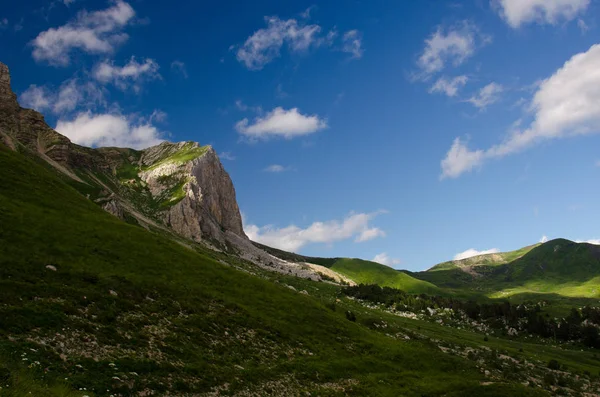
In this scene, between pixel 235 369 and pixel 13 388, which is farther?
pixel 235 369

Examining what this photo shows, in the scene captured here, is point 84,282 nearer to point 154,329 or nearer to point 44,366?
point 154,329

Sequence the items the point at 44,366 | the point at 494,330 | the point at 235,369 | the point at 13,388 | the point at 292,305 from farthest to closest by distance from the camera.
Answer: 1. the point at 494,330
2. the point at 292,305
3. the point at 235,369
4. the point at 44,366
5. the point at 13,388

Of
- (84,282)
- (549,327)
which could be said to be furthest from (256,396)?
(549,327)

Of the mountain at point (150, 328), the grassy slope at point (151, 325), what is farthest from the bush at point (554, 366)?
the grassy slope at point (151, 325)

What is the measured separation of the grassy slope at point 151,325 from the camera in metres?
27.3

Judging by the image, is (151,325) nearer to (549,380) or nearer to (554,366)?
(549,380)

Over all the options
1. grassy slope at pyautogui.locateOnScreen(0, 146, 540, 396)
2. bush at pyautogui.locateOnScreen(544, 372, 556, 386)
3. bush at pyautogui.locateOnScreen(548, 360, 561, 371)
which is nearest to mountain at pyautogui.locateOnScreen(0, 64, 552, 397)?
grassy slope at pyautogui.locateOnScreen(0, 146, 540, 396)

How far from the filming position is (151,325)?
37.3m

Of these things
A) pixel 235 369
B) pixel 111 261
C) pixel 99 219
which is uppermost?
pixel 99 219

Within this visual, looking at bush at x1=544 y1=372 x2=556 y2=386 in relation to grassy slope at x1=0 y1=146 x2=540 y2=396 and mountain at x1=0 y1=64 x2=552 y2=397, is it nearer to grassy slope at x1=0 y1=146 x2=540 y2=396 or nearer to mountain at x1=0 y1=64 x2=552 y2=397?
mountain at x1=0 y1=64 x2=552 y2=397

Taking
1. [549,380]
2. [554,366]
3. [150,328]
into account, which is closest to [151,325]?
[150,328]

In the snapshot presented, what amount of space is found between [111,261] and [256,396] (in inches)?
1181

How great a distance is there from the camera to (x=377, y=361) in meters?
50.8

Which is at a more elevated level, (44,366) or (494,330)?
(44,366)
